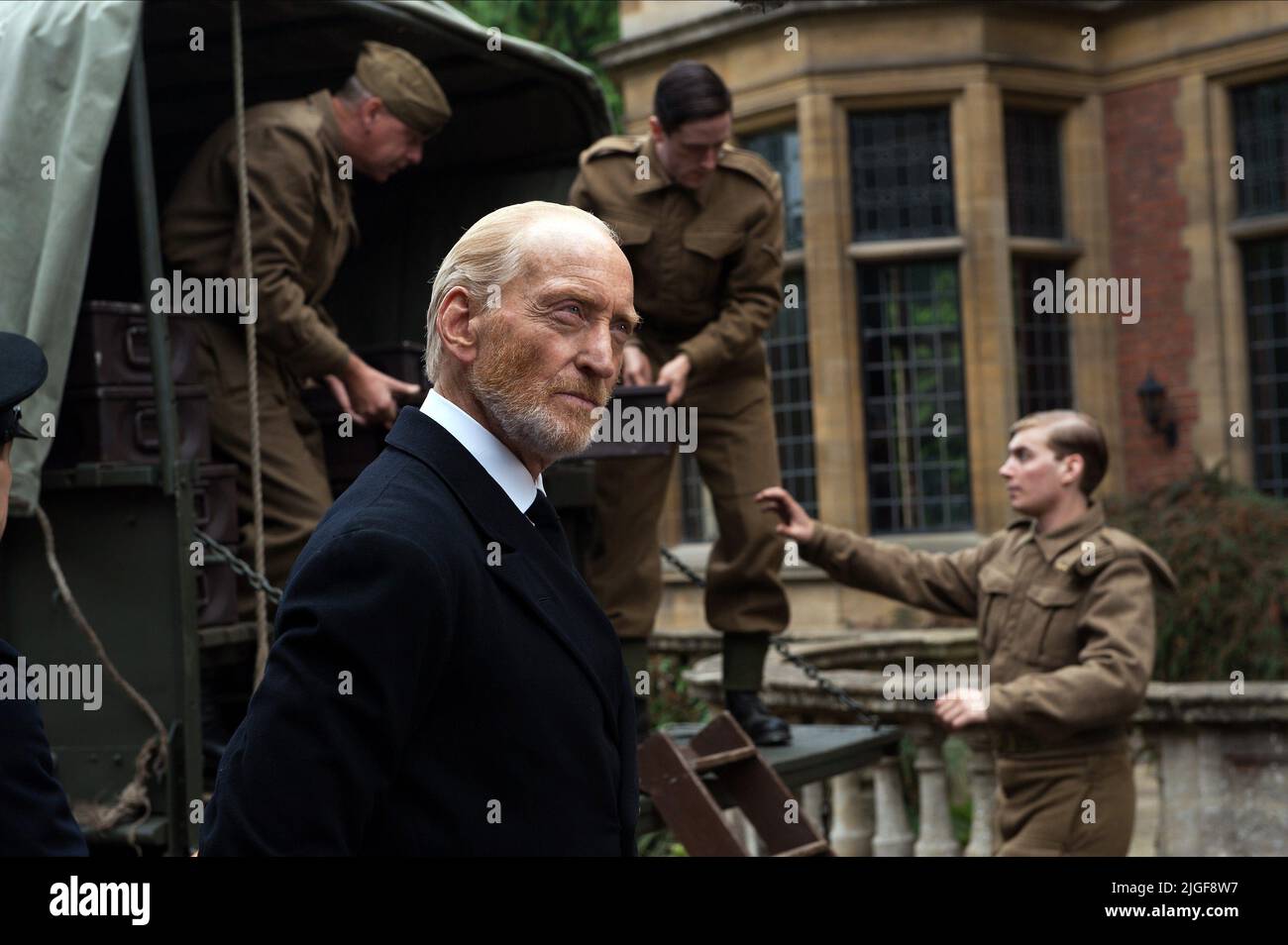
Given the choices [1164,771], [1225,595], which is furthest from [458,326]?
[1225,595]

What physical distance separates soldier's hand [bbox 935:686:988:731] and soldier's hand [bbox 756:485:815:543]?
86 centimetres

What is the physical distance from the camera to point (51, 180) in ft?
15.8

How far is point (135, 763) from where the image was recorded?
15.9ft

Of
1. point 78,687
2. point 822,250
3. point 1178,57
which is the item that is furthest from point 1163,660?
point 1178,57

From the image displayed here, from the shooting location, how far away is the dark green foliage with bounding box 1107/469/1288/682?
885 cm

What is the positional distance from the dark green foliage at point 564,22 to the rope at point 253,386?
43.7 feet

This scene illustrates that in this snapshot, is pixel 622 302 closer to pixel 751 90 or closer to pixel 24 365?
pixel 24 365

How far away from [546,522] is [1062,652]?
3.18m

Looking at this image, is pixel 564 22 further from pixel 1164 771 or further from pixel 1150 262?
pixel 1164 771

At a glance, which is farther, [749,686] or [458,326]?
[749,686]
